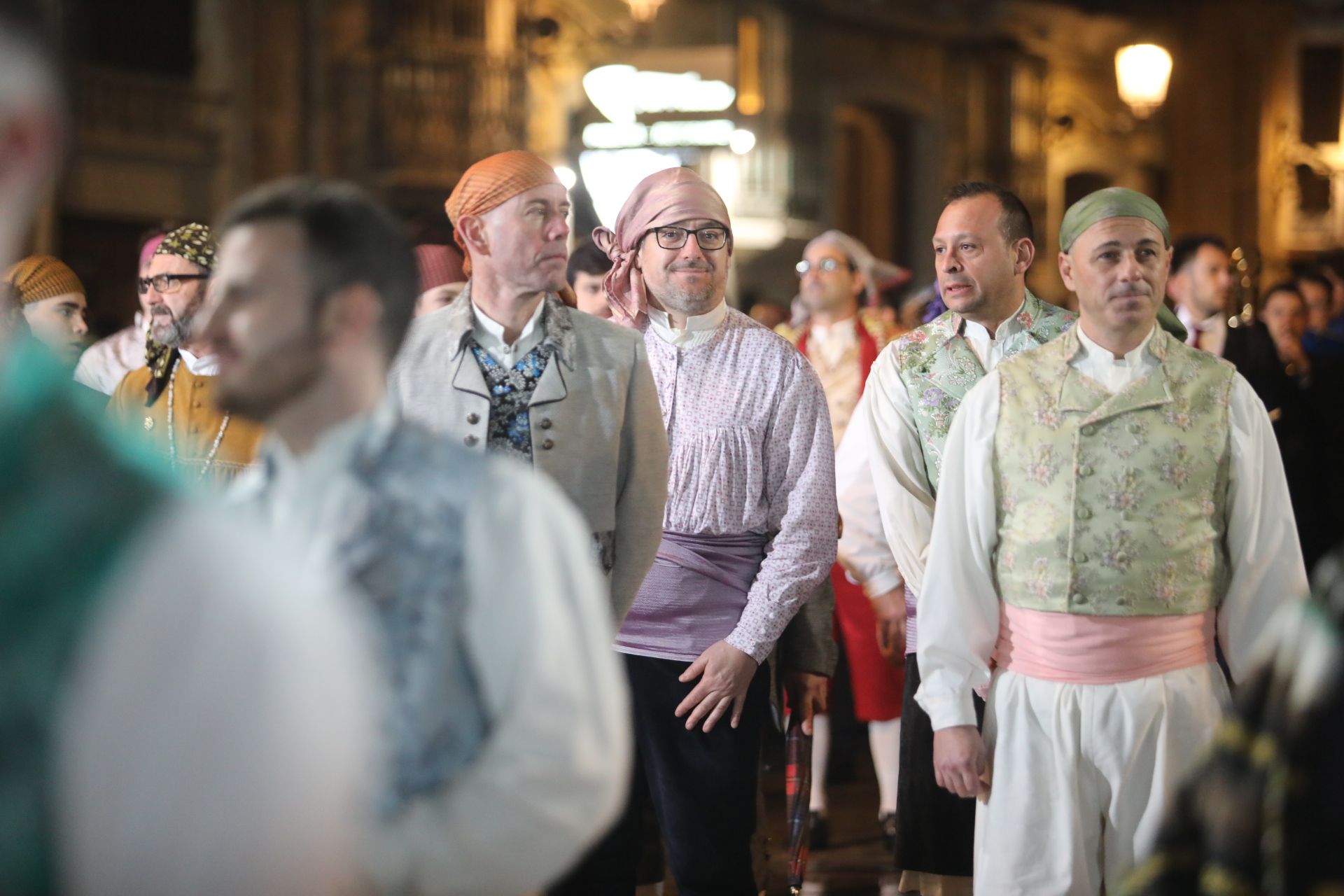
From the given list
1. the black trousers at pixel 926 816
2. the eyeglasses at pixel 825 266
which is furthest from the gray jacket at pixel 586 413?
the eyeglasses at pixel 825 266

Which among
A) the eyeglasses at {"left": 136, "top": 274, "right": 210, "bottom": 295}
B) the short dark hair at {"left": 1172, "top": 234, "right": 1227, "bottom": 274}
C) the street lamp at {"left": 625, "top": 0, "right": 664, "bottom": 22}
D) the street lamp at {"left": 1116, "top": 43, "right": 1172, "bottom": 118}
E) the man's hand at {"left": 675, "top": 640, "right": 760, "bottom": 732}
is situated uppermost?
the street lamp at {"left": 625, "top": 0, "right": 664, "bottom": 22}

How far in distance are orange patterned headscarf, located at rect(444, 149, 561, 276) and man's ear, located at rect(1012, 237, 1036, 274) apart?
1.31 meters

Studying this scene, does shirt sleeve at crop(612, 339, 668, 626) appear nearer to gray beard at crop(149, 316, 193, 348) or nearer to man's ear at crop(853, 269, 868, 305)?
gray beard at crop(149, 316, 193, 348)

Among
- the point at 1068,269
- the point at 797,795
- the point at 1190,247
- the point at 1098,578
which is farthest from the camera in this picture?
the point at 1190,247

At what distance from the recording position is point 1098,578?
280cm

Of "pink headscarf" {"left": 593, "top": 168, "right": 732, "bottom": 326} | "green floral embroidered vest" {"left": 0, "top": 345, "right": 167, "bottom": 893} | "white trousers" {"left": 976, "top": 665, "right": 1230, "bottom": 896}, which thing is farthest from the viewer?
"pink headscarf" {"left": 593, "top": 168, "right": 732, "bottom": 326}

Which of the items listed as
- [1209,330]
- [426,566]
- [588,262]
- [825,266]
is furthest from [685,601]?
[1209,330]

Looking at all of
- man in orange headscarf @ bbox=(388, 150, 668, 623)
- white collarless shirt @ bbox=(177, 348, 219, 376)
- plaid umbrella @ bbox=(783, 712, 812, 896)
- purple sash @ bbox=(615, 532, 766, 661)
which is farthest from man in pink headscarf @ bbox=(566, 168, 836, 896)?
white collarless shirt @ bbox=(177, 348, 219, 376)

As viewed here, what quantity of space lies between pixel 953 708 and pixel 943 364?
1074 millimetres

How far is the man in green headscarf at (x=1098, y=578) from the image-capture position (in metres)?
2.81

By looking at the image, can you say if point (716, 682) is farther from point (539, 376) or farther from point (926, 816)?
point (539, 376)

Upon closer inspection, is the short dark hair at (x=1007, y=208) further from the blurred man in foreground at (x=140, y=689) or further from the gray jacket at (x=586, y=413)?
the blurred man in foreground at (x=140, y=689)

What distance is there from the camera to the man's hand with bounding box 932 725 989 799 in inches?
114

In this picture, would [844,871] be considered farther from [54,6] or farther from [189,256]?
[54,6]
